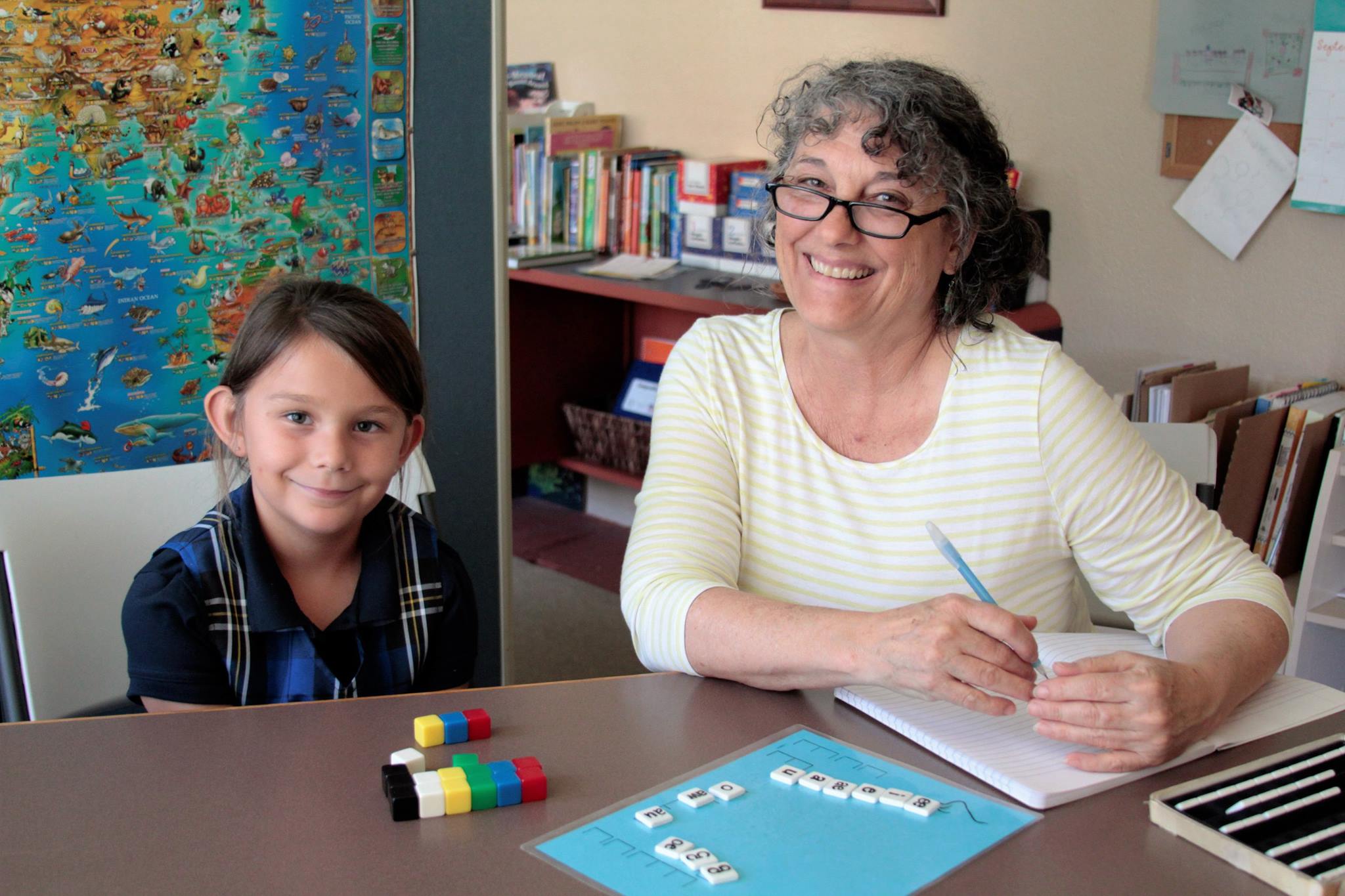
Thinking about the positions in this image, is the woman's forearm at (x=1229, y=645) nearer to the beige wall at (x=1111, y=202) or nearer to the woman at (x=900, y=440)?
the woman at (x=900, y=440)

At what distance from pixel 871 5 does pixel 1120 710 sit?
101 inches

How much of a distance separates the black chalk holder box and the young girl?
0.86 metres

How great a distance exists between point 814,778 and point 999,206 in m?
0.79

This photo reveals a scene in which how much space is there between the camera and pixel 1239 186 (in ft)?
8.95

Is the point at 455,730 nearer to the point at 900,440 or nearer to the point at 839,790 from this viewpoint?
the point at 839,790

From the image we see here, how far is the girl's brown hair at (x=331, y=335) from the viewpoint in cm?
144

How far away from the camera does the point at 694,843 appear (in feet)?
3.16

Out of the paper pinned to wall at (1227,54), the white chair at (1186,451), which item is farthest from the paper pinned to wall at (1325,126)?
the white chair at (1186,451)

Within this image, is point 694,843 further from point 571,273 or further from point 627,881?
point 571,273

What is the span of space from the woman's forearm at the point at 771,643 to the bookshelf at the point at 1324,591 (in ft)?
4.89

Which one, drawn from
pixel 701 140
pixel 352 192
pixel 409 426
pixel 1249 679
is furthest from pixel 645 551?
pixel 701 140

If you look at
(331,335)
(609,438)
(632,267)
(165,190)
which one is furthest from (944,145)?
(609,438)

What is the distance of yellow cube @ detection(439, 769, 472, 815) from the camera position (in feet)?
3.28

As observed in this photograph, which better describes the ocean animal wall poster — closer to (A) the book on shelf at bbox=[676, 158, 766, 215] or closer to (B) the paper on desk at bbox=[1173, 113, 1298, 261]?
(A) the book on shelf at bbox=[676, 158, 766, 215]
